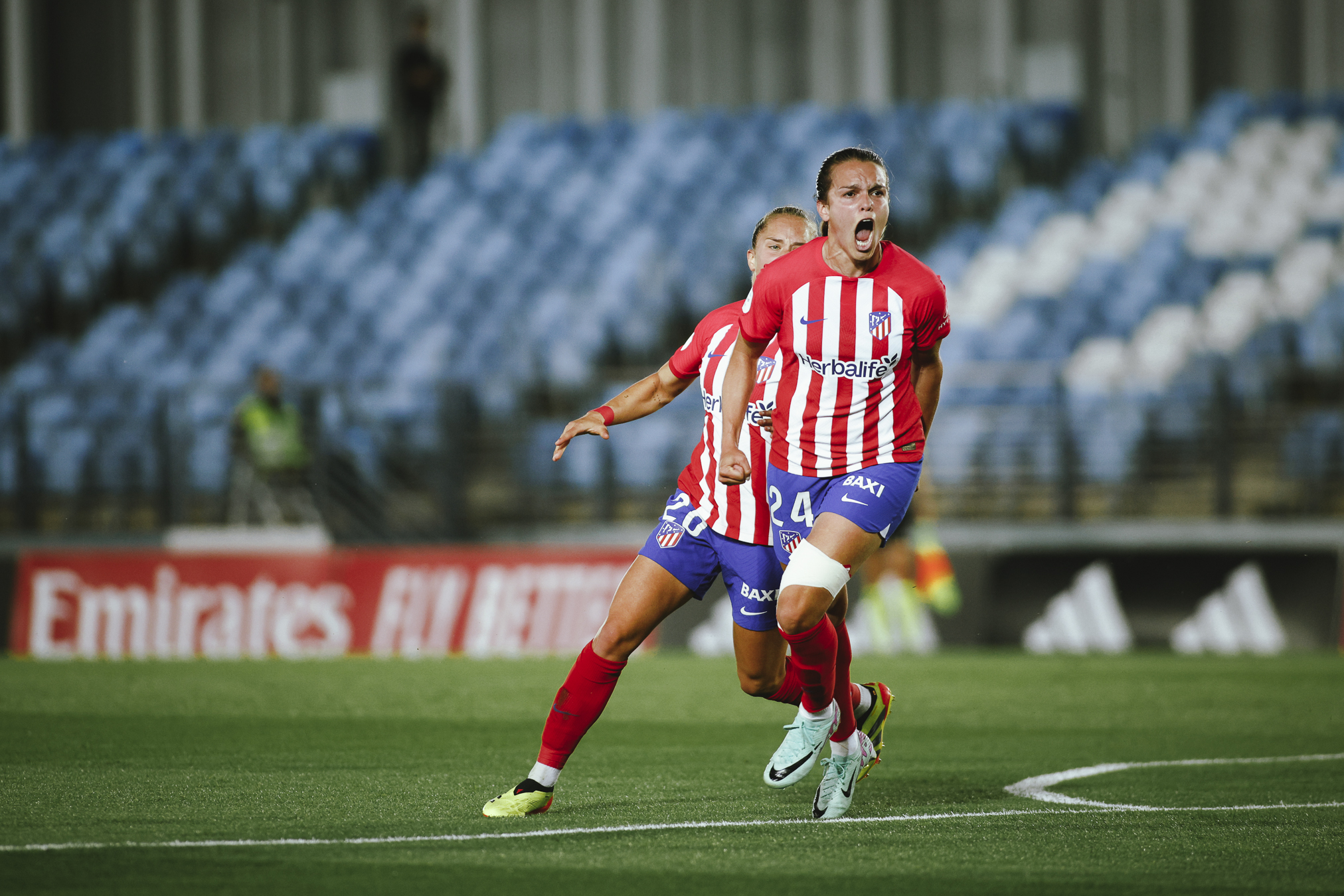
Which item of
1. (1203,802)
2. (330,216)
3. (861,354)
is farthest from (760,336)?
(330,216)

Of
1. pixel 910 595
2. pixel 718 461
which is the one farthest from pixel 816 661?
pixel 910 595

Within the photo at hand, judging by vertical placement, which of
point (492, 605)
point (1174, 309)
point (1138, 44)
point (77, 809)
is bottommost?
point (492, 605)

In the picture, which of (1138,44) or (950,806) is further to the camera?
(1138,44)

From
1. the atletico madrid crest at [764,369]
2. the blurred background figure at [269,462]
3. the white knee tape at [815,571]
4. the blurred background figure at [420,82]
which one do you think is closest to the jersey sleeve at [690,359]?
the atletico madrid crest at [764,369]

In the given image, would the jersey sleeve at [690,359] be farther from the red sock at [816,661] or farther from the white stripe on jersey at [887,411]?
the red sock at [816,661]

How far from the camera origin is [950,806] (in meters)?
5.81

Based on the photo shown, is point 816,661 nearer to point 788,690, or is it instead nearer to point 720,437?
point 788,690

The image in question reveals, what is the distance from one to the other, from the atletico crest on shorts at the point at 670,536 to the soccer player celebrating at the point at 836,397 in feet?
1.08

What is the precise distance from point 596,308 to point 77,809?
39.0ft

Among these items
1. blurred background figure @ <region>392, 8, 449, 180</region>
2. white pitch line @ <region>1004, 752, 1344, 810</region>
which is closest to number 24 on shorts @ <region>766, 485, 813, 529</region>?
white pitch line @ <region>1004, 752, 1344, 810</region>

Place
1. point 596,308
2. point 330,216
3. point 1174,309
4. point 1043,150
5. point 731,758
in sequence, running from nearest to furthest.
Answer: point 731,758 < point 1174,309 < point 596,308 < point 1043,150 < point 330,216

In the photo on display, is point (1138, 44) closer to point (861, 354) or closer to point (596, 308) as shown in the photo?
point (596, 308)

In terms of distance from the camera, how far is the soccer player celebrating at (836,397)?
17.8ft

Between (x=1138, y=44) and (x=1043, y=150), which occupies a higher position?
(x=1138, y=44)
